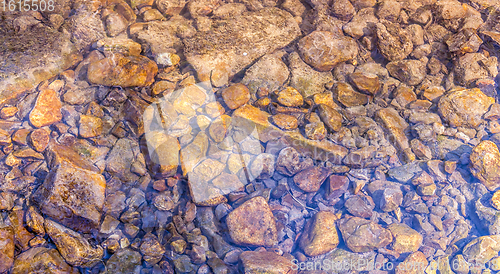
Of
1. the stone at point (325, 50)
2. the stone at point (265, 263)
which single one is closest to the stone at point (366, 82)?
the stone at point (325, 50)

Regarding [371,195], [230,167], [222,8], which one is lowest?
[371,195]

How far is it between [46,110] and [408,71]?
345 centimetres

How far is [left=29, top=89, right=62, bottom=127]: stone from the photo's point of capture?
244cm

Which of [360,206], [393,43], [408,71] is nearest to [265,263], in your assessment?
[360,206]

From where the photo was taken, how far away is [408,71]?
293 cm

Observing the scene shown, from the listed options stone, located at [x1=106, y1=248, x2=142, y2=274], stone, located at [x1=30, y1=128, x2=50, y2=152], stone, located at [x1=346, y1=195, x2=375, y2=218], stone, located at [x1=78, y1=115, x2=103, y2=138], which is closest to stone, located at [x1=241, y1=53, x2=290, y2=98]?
stone, located at [x1=346, y1=195, x2=375, y2=218]

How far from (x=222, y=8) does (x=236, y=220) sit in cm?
231

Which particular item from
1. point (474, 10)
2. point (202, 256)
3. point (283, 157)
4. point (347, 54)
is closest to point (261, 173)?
point (283, 157)

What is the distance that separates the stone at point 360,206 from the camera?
2.38m

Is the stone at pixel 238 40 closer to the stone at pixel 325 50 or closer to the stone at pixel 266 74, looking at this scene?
the stone at pixel 266 74

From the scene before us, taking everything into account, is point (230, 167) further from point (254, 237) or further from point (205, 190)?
point (254, 237)

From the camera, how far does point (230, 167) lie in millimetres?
2475

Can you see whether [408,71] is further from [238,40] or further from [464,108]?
[238,40]

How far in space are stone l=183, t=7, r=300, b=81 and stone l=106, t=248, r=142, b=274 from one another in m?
1.64
